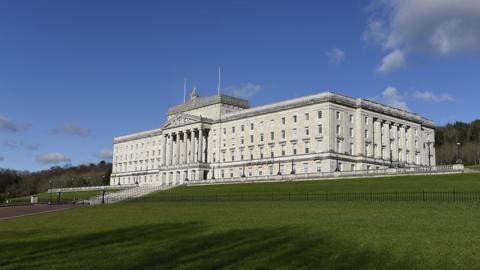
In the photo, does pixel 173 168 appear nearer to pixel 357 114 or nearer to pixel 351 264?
pixel 357 114

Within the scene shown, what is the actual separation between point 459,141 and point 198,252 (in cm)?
14233

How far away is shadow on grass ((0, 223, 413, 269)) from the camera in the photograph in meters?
16.7

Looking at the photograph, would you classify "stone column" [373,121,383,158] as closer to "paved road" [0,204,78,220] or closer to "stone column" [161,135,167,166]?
"stone column" [161,135,167,166]

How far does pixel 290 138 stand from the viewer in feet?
351

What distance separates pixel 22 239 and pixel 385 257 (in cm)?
1899

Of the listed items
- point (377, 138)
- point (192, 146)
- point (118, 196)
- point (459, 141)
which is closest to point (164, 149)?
point (192, 146)

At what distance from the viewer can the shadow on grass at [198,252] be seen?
54.9 feet

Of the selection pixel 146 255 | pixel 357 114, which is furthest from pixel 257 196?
pixel 357 114

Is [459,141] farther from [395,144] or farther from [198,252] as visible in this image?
[198,252]

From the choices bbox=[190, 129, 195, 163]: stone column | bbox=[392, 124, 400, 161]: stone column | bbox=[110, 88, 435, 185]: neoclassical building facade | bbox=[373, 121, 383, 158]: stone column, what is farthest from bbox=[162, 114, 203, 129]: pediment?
bbox=[392, 124, 400, 161]: stone column

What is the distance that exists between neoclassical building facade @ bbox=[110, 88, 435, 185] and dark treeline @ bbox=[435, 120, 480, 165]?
1340cm

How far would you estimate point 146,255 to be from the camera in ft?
62.0

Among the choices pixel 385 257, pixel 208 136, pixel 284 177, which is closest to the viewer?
pixel 385 257

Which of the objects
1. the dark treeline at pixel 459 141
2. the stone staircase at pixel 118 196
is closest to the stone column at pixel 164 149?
Result: the stone staircase at pixel 118 196
